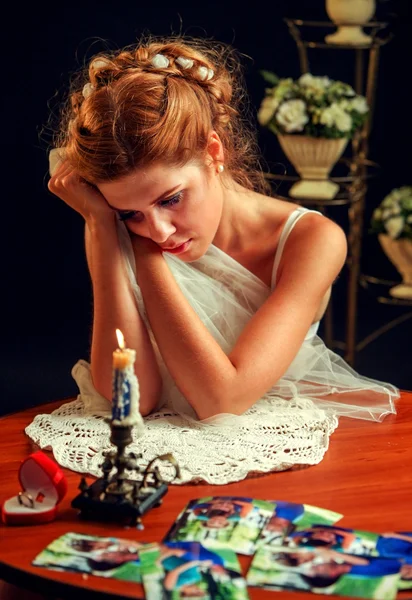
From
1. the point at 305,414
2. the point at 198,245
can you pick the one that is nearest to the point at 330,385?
the point at 305,414

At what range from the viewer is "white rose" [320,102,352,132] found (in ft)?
13.5

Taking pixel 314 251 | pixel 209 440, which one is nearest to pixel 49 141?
pixel 314 251

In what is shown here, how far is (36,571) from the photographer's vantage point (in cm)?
159

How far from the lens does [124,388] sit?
5.33ft

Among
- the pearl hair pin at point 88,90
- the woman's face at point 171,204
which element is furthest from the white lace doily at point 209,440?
the pearl hair pin at point 88,90

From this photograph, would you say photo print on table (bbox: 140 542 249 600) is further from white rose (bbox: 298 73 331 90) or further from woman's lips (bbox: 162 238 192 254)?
white rose (bbox: 298 73 331 90)

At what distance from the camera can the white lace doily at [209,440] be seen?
6.53ft

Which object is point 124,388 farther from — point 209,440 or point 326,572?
point 209,440

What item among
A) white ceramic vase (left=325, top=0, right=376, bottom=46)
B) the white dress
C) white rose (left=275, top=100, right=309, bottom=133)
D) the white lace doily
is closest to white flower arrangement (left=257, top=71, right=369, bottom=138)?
white rose (left=275, top=100, right=309, bottom=133)

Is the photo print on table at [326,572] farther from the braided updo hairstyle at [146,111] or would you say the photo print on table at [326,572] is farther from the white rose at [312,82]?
the white rose at [312,82]

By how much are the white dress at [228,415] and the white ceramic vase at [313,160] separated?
5.07 ft

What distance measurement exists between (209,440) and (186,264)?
24.7 inches

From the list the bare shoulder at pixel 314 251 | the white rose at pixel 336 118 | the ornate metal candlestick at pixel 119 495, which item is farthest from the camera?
the white rose at pixel 336 118

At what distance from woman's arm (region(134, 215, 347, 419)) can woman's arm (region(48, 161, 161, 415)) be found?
0.05 m
